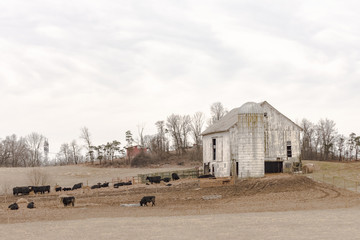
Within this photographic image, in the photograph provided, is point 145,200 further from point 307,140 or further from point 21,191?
point 307,140

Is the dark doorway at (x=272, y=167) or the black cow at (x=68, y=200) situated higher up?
the dark doorway at (x=272, y=167)

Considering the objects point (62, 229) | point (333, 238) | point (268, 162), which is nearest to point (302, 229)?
point (333, 238)

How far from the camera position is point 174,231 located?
18547 mm

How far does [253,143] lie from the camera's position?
1666 inches

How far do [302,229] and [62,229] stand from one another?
11.5 meters

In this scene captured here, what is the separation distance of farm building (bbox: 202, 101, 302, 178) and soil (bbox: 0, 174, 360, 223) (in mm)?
4258

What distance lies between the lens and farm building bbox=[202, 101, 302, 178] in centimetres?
4228

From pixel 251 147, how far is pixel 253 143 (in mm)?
467

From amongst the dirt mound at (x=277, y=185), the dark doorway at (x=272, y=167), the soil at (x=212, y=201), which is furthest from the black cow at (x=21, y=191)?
the dark doorway at (x=272, y=167)

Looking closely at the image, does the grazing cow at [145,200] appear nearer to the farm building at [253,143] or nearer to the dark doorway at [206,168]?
the farm building at [253,143]

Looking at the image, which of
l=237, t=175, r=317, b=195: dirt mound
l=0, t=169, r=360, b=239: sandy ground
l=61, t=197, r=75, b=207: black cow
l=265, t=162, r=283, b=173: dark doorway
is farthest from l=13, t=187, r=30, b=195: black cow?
l=265, t=162, r=283, b=173: dark doorway

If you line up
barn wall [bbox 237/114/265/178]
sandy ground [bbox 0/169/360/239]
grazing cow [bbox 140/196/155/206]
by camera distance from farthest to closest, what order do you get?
barn wall [bbox 237/114/265/178] → grazing cow [bbox 140/196/155/206] → sandy ground [bbox 0/169/360/239]

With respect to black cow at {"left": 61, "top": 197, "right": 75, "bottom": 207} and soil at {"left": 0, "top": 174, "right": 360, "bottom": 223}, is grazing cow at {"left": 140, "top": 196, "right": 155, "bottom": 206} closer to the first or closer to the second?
soil at {"left": 0, "top": 174, "right": 360, "bottom": 223}

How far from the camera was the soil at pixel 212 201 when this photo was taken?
25.8 metres
